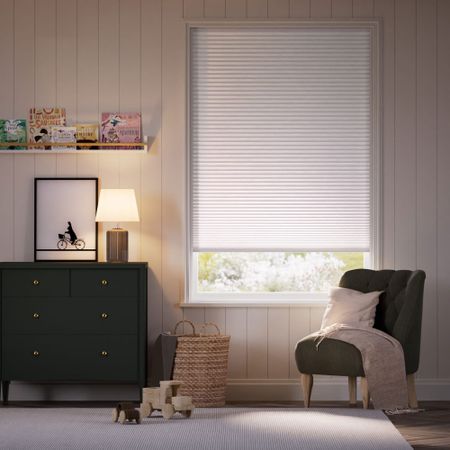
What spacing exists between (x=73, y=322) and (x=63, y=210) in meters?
0.78

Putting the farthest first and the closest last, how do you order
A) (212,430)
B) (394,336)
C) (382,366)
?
(394,336) → (382,366) → (212,430)

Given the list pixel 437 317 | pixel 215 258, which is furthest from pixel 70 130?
pixel 437 317

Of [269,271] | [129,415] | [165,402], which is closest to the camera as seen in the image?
[129,415]

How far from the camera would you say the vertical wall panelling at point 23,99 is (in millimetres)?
5414

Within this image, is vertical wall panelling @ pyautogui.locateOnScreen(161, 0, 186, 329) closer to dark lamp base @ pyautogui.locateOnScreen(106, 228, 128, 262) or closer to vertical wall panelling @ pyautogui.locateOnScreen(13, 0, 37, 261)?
dark lamp base @ pyautogui.locateOnScreen(106, 228, 128, 262)

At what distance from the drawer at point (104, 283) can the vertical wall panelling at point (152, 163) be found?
1.31 feet

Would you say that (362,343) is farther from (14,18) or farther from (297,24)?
(14,18)

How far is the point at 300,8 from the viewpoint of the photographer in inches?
214

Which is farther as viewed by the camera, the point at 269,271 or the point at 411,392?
the point at 269,271

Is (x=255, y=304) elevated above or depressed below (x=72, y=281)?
below

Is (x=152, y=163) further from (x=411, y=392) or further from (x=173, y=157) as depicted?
(x=411, y=392)

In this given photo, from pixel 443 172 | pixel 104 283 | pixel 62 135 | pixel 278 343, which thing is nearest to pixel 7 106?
pixel 62 135

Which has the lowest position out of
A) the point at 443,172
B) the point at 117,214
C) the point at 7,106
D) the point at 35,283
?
the point at 35,283

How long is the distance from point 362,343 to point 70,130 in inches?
87.7
